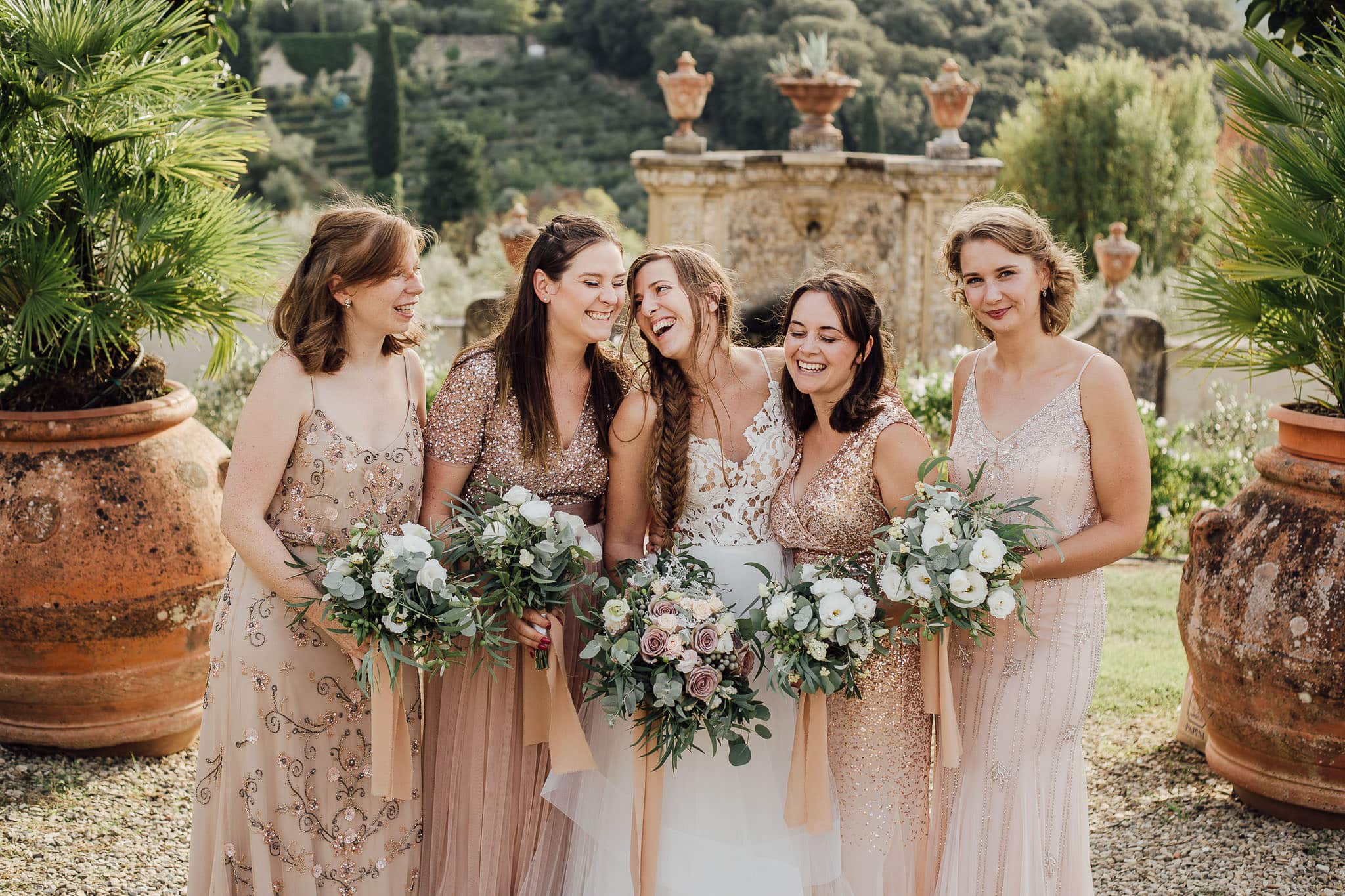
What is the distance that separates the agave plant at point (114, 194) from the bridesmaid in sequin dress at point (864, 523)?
2.56 metres

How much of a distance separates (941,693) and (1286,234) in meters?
1.99

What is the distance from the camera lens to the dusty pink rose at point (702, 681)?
2861 mm

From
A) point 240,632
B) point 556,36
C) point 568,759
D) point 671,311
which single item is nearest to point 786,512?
point 671,311

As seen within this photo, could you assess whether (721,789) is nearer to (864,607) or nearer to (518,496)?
(864,607)

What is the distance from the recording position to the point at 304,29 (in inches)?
1431

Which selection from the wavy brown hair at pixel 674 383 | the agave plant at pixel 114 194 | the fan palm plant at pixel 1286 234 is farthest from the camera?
the agave plant at pixel 114 194

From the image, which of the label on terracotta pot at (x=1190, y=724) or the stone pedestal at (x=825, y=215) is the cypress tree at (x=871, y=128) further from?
the label on terracotta pot at (x=1190, y=724)

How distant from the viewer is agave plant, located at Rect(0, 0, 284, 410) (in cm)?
419

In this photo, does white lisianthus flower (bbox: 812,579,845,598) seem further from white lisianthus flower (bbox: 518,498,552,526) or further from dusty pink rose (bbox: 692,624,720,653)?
white lisianthus flower (bbox: 518,498,552,526)

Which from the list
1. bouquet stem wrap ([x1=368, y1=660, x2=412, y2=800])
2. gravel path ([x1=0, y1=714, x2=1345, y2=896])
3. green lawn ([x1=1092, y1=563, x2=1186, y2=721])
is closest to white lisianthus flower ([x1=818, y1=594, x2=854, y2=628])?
bouquet stem wrap ([x1=368, y1=660, x2=412, y2=800])

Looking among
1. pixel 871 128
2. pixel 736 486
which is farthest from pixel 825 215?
pixel 736 486

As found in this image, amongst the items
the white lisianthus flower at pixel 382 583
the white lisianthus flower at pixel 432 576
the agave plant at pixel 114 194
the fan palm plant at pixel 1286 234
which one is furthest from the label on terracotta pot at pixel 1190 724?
the agave plant at pixel 114 194

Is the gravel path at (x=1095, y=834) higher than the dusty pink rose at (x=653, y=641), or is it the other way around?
the dusty pink rose at (x=653, y=641)

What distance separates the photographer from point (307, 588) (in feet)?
10.1
